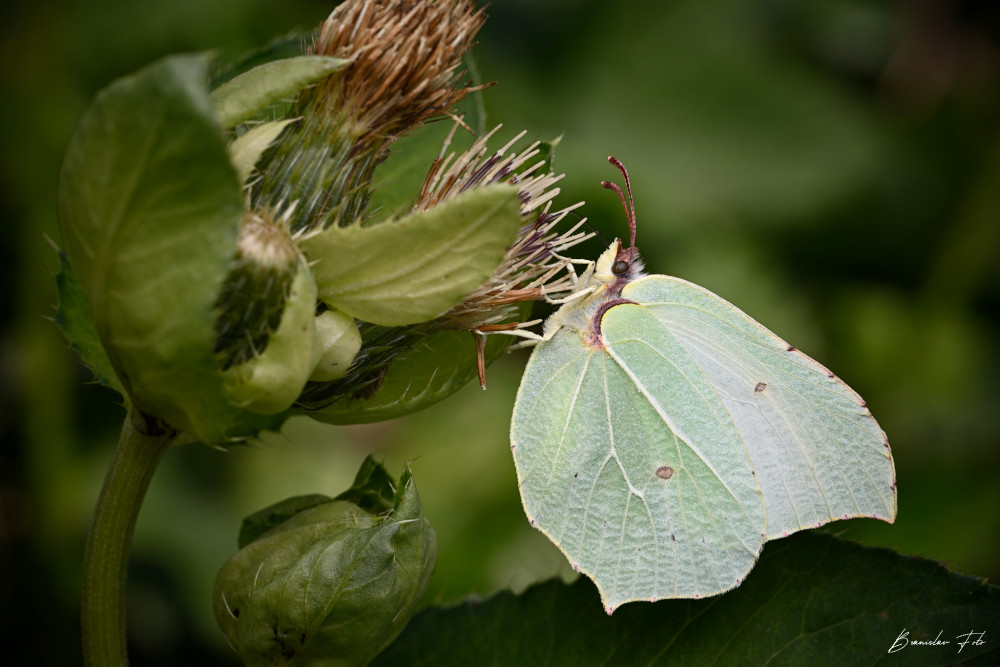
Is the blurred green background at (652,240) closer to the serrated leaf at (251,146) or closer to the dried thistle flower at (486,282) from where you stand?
the dried thistle flower at (486,282)

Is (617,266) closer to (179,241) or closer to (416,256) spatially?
(416,256)

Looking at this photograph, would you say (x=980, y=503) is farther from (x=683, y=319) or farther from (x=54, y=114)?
(x=54, y=114)

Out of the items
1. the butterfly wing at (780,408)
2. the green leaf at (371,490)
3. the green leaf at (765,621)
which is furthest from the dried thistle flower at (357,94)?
the green leaf at (765,621)

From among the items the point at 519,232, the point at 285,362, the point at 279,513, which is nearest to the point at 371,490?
the point at 279,513

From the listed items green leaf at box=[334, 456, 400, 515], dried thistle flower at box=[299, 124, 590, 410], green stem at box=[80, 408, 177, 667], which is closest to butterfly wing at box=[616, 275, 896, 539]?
dried thistle flower at box=[299, 124, 590, 410]

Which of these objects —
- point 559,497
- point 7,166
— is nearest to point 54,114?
point 7,166

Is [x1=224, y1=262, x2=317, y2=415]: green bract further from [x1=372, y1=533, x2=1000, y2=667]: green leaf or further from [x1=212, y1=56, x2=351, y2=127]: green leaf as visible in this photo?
[x1=372, y1=533, x2=1000, y2=667]: green leaf
